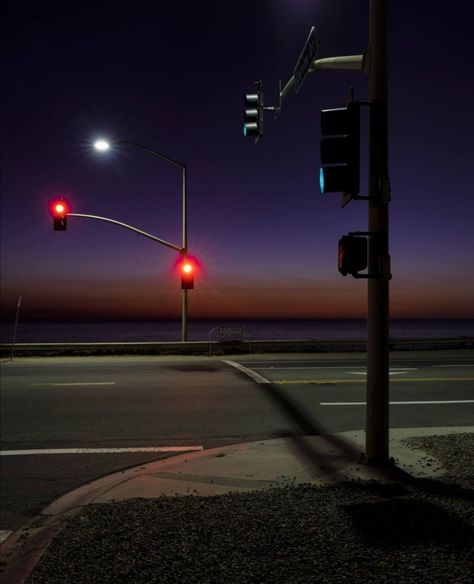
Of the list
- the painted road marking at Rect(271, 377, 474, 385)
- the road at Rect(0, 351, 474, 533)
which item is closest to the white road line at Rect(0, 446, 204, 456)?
the road at Rect(0, 351, 474, 533)

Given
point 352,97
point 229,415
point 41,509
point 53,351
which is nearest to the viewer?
point 41,509

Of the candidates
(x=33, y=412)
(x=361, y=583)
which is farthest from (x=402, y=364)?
(x=361, y=583)

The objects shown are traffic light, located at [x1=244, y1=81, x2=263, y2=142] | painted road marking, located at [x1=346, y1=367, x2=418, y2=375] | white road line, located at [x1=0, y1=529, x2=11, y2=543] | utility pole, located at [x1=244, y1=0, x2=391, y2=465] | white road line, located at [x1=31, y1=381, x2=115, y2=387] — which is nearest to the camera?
white road line, located at [x1=0, y1=529, x2=11, y2=543]

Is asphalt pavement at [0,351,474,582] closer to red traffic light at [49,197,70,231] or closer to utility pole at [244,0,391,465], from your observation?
utility pole at [244,0,391,465]

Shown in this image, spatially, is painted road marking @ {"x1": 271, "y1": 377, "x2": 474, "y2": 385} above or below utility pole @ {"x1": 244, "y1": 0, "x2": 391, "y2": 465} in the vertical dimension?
below

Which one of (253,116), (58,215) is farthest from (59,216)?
(253,116)

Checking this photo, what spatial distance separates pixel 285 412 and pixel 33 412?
4.52 m

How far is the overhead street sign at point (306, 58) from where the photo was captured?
7809 mm

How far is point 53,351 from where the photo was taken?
22953 millimetres

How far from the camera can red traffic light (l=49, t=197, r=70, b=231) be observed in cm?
2048

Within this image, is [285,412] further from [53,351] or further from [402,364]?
[53,351]

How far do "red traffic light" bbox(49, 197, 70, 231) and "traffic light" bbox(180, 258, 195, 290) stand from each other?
472cm

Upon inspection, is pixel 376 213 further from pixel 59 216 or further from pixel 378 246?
pixel 59 216

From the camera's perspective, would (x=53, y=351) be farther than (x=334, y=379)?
Yes
